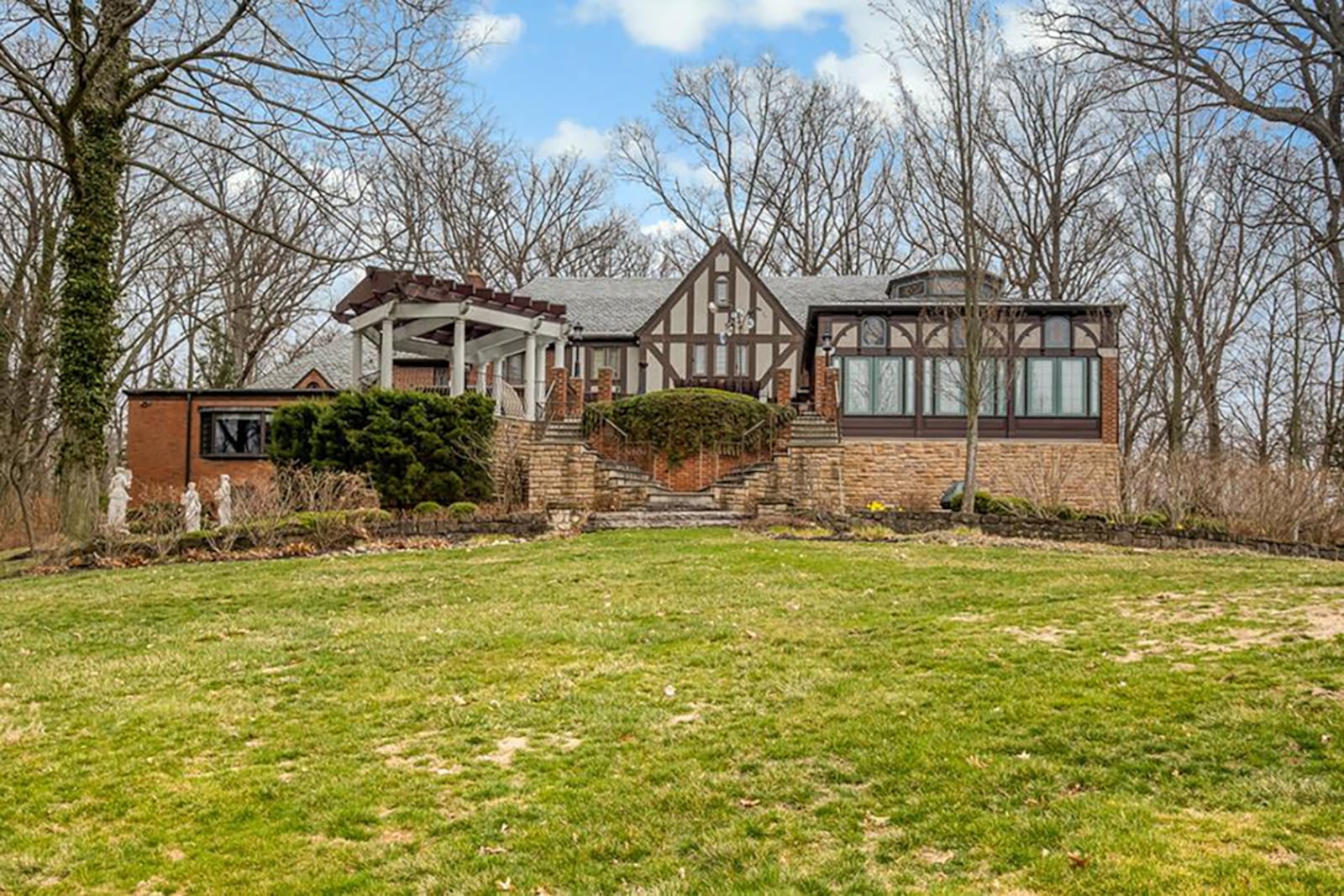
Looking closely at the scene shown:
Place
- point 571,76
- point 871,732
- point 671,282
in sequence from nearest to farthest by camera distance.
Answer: point 871,732 < point 571,76 < point 671,282

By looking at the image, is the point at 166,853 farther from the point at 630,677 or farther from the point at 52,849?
the point at 630,677

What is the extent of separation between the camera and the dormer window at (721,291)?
2869cm

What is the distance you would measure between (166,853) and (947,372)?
22718 millimetres

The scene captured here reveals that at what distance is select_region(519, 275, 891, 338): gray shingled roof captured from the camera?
3036cm

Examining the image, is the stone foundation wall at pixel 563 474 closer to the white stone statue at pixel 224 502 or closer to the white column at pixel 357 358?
the white column at pixel 357 358

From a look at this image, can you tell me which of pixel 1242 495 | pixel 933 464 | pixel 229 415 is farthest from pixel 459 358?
pixel 1242 495

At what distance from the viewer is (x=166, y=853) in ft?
14.5

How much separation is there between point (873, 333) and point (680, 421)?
7.06 meters

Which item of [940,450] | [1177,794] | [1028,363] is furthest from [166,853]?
[1028,363]

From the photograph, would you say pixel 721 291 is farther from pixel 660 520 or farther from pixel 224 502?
pixel 224 502

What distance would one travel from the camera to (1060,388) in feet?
81.7

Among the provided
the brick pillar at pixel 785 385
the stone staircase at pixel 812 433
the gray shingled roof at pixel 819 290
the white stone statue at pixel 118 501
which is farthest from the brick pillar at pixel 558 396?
the gray shingled roof at pixel 819 290

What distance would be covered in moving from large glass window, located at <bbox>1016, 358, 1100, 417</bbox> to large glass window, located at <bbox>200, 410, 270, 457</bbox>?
18.2m

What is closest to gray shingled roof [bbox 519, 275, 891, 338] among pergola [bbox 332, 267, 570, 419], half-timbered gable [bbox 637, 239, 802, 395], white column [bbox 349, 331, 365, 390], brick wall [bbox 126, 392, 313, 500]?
half-timbered gable [bbox 637, 239, 802, 395]
